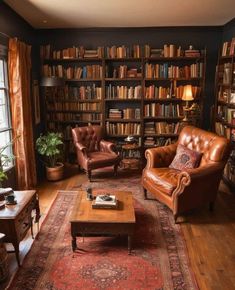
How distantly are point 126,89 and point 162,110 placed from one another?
81cm

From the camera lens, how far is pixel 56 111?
527 centimetres

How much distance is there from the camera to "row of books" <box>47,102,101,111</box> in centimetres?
522

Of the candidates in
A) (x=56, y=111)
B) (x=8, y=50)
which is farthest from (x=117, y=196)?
(x=56, y=111)

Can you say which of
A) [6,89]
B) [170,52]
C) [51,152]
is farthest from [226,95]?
[6,89]

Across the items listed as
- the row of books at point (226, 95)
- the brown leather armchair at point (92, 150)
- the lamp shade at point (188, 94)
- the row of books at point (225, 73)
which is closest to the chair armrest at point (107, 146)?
the brown leather armchair at point (92, 150)

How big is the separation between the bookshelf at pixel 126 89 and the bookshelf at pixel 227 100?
343 mm

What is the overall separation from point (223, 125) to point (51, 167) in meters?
3.03

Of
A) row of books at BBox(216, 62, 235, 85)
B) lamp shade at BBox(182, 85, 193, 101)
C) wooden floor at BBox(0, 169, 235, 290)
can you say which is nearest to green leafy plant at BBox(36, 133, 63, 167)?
wooden floor at BBox(0, 169, 235, 290)

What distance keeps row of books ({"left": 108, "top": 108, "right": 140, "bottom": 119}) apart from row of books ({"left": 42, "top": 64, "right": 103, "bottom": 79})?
72cm

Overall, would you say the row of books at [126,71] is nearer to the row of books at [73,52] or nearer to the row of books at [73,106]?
the row of books at [73,52]

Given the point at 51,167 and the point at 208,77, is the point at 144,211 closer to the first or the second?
the point at 51,167

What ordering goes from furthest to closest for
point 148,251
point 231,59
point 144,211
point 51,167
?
A: point 51,167, point 231,59, point 144,211, point 148,251

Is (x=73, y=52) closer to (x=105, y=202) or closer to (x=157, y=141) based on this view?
(x=157, y=141)

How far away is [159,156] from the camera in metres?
3.84
